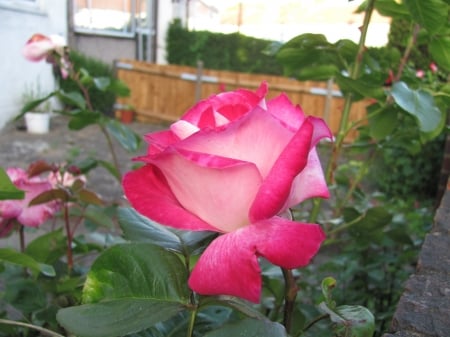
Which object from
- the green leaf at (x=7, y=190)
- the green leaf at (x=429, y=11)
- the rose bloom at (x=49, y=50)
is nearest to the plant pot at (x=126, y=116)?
the rose bloom at (x=49, y=50)

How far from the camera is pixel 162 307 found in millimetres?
424

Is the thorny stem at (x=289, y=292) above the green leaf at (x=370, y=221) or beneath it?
above

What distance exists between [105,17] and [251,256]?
1097cm

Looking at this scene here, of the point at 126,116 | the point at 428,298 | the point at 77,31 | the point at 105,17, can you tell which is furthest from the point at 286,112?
the point at 105,17

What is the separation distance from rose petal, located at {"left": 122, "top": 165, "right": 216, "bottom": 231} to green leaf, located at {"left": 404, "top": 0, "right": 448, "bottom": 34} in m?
0.53

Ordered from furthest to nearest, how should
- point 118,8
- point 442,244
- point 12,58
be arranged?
point 118,8 → point 12,58 → point 442,244

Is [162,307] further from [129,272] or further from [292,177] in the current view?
[292,177]

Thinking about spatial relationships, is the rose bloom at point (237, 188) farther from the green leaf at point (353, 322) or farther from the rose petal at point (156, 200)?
Answer: the green leaf at point (353, 322)

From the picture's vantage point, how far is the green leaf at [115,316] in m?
0.38

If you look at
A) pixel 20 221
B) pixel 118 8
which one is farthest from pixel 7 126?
pixel 20 221

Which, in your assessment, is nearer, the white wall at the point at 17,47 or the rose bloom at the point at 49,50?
the rose bloom at the point at 49,50

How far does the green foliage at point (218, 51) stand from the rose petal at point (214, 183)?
10601mm

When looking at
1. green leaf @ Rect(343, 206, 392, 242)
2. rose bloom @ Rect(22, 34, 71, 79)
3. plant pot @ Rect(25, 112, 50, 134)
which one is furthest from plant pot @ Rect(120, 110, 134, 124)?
green leaf @ Rect(343, 206, 392, 242)

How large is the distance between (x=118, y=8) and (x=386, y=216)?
10.7 metres
